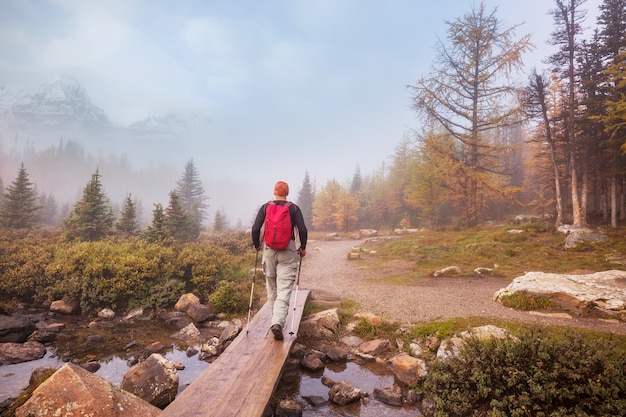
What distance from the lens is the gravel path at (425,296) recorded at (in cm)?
754

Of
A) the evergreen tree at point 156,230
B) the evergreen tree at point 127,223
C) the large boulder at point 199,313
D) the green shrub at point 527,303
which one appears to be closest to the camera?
the green shrub at point 527,303

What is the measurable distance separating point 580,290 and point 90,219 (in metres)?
24.7

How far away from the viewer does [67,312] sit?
9648mm

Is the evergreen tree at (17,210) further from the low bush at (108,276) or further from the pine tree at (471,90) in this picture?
the pine tree at (471,90)

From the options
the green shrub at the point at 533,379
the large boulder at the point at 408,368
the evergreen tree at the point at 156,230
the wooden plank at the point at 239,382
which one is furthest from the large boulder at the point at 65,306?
the green shrub at the point at 533,379

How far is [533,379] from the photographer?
3.85m

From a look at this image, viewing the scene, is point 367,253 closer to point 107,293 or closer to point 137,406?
point 107,293

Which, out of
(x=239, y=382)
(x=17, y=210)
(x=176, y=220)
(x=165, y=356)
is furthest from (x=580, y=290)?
(x=17, y=210)

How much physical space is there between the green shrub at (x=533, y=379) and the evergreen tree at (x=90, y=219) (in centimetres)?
2103

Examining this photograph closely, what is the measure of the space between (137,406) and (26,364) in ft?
14.0

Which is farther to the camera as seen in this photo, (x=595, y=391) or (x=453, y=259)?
(x=453, y=259)

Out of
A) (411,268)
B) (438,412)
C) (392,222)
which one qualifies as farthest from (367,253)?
(392,222)

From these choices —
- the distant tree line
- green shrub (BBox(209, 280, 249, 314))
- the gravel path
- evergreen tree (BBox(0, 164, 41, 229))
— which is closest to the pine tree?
the distant tree line

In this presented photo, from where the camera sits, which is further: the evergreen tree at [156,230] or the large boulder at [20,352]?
the evergreen tree at [156,230]
